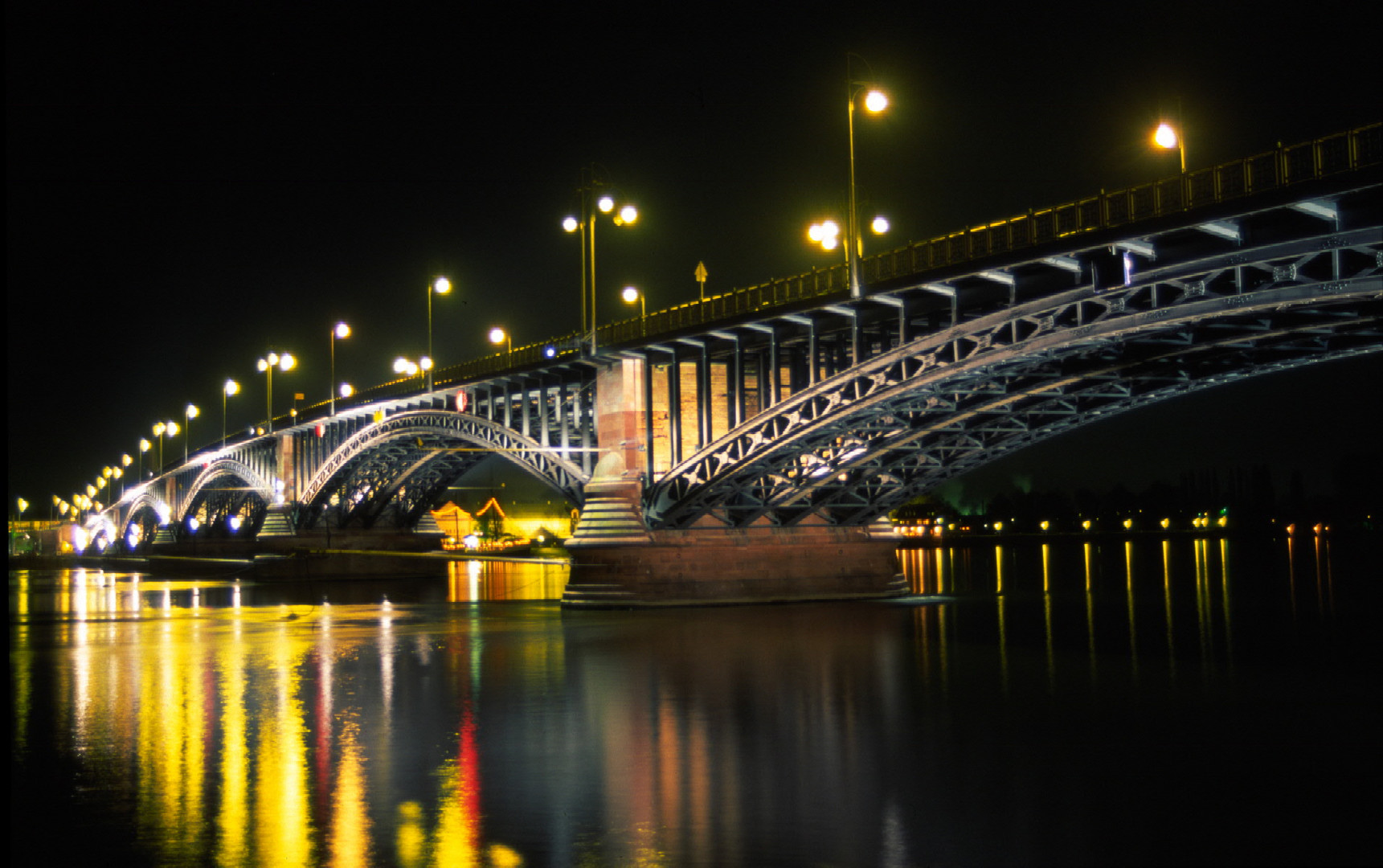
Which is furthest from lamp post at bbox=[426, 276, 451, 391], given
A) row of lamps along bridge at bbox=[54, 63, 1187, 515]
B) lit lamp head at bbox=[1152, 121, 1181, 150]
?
lit lamp head at bbox=[1152, 121, 1181, 150]

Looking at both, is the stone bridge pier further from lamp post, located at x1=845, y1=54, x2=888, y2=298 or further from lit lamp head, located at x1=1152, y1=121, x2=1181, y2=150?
lit lamp head, located at x1=1152, y1=121, x2=1181, y2=150

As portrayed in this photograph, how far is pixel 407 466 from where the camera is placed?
75312 millimetres

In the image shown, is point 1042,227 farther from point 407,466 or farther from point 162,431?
point 162,431

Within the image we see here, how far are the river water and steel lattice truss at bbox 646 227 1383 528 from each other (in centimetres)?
538

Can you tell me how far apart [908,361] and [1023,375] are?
2863mm

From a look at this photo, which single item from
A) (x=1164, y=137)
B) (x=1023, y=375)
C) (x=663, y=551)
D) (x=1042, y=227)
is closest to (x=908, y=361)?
(x=1023, y=375)

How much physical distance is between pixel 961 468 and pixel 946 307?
997 cm

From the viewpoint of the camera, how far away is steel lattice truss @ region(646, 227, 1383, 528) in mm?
24609

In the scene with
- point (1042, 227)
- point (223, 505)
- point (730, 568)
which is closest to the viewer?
point (1042, 227)

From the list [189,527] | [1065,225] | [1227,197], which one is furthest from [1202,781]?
[189,527]

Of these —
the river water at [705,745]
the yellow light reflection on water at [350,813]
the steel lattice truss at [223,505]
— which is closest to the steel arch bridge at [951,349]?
the river water at [705,745]

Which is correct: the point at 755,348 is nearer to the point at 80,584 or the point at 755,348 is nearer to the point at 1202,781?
the point at 1202,781

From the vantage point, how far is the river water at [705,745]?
11320 mm

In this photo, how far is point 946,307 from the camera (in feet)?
107
